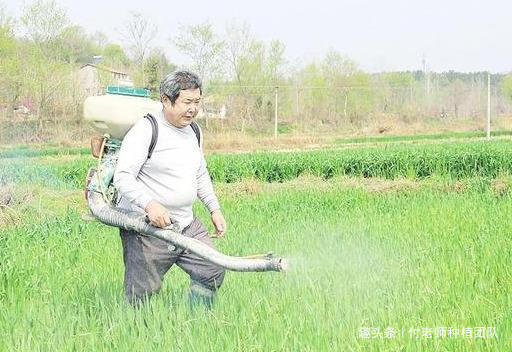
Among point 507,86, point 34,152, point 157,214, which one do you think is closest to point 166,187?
point 157,214

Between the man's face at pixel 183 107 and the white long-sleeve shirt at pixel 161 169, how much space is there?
6 cm

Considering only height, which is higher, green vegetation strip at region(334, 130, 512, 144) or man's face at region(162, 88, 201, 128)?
man's face at region(162, 88, 201, 128)

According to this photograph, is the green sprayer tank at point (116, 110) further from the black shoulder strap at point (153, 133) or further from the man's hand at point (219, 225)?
the man's hand at point (219, 225)

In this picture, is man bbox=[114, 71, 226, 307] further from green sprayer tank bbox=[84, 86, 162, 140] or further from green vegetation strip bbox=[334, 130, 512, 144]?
green vegetation strip bbox=[334, 130, 512, 144]

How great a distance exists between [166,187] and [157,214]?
0.69 ft

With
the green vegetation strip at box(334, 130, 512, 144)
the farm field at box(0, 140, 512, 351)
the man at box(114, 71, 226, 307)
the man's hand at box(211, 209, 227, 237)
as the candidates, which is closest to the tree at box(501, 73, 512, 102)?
the green vegetation strip at box(334, 130, 512, 144)

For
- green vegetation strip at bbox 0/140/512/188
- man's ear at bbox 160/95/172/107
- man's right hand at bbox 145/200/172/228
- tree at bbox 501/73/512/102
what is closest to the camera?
man's right hand at bbox 145/200/172/228

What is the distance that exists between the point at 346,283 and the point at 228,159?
1235 centimetres

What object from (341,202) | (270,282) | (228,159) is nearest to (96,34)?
(228,159)

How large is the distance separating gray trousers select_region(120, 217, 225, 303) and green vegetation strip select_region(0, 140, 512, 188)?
10.4 metres

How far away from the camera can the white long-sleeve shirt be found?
3176mm

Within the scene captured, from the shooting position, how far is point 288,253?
5156mm

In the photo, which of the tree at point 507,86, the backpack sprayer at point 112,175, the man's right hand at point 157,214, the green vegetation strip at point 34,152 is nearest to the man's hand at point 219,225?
the backpack sprayer at point 112,175

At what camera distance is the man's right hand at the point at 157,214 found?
10.3 feet
